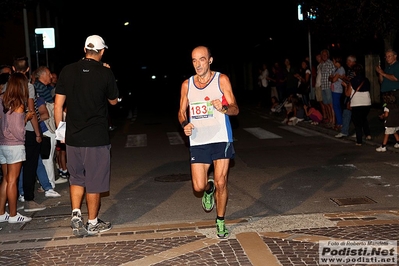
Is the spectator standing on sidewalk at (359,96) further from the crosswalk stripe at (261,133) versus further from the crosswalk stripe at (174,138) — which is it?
the crosswalk stripe at (174,138)

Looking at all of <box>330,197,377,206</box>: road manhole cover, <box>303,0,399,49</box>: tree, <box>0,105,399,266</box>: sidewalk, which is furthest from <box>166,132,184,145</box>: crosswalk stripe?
<box>0,105,399,266</box>: sidewalk

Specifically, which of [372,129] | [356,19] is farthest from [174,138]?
[356,19]

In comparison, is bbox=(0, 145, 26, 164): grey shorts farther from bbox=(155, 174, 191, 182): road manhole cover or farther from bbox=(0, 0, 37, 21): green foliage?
bbox=(0, 0, 37, 21): green foliage

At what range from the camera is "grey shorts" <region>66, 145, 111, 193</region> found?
6824 mm

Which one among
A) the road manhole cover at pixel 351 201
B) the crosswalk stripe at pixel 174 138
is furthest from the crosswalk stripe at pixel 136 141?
the road manhole cover at pixel 351 201

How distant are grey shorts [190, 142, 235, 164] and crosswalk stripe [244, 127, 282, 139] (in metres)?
9.90

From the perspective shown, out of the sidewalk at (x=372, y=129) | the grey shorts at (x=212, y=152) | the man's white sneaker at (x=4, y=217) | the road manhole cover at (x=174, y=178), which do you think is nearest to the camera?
the grey shorts at (x=212, y=152)

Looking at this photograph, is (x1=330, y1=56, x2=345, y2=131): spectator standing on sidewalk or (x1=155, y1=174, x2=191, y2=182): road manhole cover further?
(x1=330, y1=56, x2=345, y2=131): spectator standing on sidewalk

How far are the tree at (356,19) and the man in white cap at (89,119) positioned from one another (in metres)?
10.6

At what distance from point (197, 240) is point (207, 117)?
4.26 ft

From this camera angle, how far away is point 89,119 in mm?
6754

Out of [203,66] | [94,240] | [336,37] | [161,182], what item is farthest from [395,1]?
[94,240]

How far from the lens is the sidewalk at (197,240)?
18.7ft

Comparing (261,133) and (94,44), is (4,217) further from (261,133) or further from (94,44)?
(261,133)
